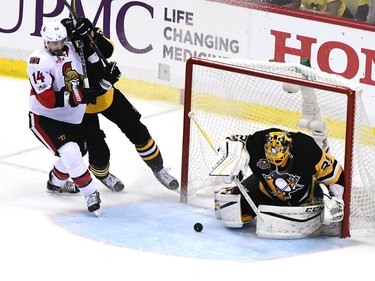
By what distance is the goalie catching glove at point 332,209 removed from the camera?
6215mm

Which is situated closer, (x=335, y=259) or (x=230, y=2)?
(x=335, y=259)

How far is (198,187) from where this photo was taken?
6.98 m

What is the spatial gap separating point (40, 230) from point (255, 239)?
102 cm

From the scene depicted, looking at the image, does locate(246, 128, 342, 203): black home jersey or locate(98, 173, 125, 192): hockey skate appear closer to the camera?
locate(246, 128, 342, 203): black home jersey

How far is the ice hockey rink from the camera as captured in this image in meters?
5.95

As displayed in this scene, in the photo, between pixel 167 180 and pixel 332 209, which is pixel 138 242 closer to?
pixel 167 180

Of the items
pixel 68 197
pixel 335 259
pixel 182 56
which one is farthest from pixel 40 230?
pixel 182 56

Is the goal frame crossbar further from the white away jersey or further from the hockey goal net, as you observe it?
the white away jersey

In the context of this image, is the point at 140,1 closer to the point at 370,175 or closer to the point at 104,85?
the point at 104,85

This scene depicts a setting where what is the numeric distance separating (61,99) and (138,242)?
2.58 ft

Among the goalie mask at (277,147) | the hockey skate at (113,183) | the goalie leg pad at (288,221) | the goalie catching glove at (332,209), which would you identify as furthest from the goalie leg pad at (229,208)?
the hockey skate at (113,183)

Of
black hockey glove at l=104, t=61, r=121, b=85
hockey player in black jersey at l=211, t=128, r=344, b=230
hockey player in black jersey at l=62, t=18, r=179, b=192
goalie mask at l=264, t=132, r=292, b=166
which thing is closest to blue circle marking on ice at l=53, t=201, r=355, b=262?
→ hockey player in black jersey at l=211, t=128, r=344, b=230

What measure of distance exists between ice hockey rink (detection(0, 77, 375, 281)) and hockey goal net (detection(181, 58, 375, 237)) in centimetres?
14

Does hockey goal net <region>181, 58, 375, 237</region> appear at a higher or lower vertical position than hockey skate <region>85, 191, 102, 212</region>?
higher
